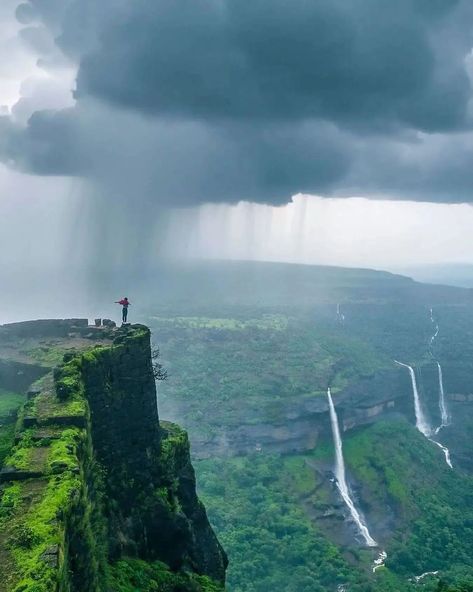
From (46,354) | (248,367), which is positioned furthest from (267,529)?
(46,354)

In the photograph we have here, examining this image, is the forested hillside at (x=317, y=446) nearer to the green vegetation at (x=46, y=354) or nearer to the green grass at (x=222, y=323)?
the green grass at (x=222, y=323)

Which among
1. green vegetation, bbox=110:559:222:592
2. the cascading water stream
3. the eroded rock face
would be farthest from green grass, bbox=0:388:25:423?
the cascading water stream

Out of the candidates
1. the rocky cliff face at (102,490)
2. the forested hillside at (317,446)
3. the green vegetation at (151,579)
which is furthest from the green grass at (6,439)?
the forested hillside at (317,446)

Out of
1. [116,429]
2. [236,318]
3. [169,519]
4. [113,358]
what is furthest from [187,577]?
[236,318]

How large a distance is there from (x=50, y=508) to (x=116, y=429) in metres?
8.19

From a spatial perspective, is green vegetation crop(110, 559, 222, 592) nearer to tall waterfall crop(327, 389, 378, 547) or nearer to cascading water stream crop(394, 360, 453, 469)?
tall waterfall crop(327, 389, 378, 547)

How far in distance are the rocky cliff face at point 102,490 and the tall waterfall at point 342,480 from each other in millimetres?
71075

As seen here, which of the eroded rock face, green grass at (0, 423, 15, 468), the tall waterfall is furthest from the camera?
the tall waterfall

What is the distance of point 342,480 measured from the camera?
10456 centimetres

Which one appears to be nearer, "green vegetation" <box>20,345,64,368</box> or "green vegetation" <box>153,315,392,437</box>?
"green vegetation" <box>20,345,64,368</box>

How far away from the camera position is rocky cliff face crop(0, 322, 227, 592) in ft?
39.6

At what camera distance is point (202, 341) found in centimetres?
14725

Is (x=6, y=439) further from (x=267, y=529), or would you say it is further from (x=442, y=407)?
(x=442, y=407)

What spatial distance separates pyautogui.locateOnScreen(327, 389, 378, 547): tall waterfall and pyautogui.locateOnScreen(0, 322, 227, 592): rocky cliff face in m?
71.1
